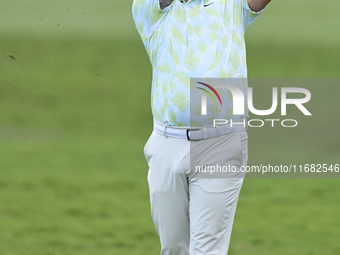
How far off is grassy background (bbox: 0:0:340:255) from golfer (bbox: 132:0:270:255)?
8.48 feet

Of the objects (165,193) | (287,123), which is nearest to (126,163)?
(287,123)

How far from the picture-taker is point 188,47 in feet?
13.1

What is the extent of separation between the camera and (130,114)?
554 inches

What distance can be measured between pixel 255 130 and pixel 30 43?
35.9 feet

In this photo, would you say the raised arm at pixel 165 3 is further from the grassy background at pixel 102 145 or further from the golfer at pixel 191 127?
the grassy background at pixel 102 145

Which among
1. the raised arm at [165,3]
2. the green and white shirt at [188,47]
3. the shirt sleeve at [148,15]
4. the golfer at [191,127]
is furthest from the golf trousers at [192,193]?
the raised arm at [165,3]

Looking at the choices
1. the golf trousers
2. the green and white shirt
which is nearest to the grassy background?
the golf trousers

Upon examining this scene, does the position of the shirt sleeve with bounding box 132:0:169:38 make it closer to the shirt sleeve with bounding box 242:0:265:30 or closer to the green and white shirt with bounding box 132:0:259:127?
the green and white shirt with bounding box 132:0:259:127

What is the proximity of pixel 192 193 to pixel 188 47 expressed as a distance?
741 millimetres

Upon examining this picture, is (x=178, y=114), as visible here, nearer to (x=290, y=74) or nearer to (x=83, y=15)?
(x=290, y=74)

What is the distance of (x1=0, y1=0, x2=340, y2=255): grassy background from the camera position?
725 centimetres

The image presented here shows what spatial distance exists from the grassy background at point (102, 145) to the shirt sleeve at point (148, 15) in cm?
289

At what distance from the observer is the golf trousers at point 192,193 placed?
407 centimetres

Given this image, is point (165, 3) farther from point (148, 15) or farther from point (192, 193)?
point (192, 193)
